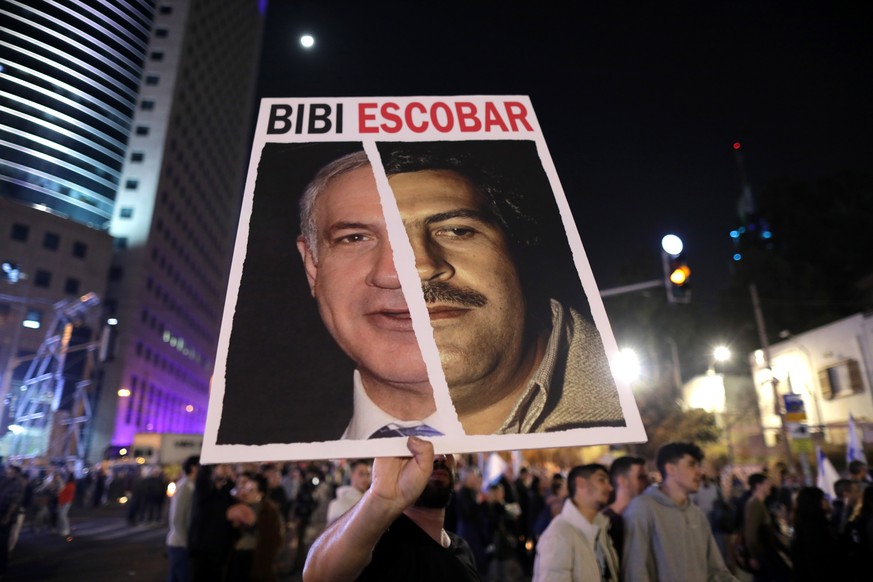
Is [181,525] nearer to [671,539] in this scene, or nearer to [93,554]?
[671,539]

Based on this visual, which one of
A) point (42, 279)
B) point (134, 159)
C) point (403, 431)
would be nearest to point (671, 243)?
point (403, 431)

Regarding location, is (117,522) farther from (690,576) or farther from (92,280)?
(92,280)

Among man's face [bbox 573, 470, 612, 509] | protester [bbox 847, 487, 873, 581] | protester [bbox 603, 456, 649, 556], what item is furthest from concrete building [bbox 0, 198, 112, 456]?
protester [bbox 847, 487, 873, 581]

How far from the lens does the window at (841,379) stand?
25.2 metres

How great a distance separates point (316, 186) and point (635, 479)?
4649 millimetres

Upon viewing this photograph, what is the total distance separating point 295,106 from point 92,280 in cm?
6607

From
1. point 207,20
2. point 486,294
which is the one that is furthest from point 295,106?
point 207,20

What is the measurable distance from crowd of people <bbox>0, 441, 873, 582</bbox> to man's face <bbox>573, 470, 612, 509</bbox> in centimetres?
1

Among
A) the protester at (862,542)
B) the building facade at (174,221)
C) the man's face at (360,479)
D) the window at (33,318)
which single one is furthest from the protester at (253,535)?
the window at (33,318)

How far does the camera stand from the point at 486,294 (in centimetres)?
213

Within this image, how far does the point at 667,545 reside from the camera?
4270 millimetres

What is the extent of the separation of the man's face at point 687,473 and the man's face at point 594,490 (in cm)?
59

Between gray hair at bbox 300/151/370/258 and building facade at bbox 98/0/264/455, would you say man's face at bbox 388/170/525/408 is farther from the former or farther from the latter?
building facade at bbox 98/0/264/455

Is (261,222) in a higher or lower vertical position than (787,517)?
higher
